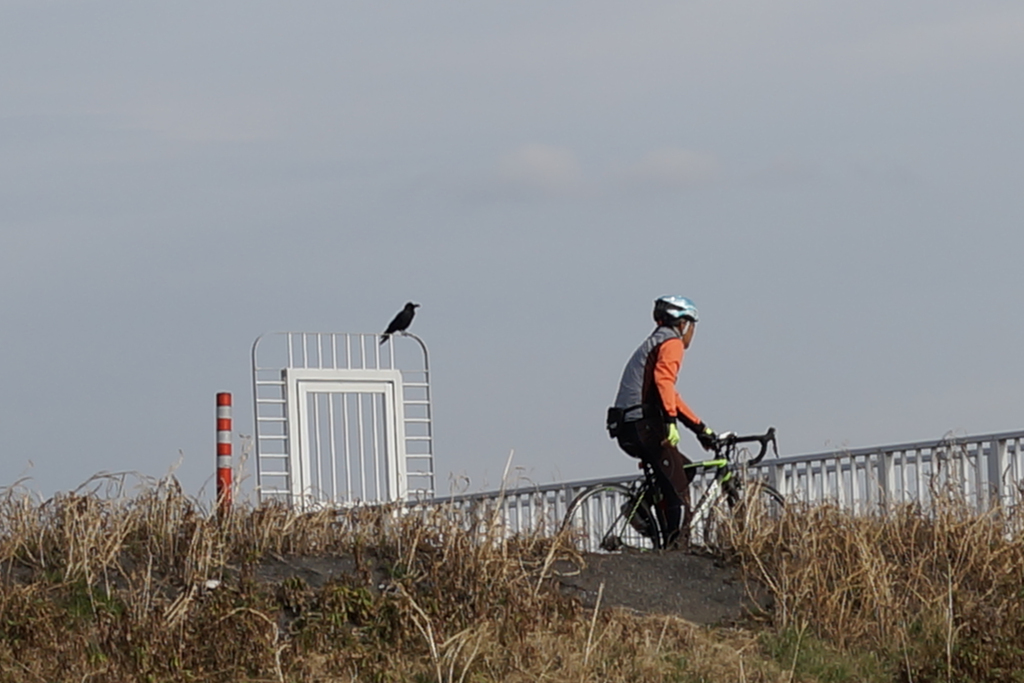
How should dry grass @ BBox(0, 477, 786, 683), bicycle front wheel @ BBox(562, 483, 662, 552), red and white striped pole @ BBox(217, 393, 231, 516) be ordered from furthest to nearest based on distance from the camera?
red and white striped pole @ BBox(217, 393, 231, 516) → bicycle front wheel @ BBox(562, 483, 662, 552) → dry grass @ BBox(0, 477, 786, 683)

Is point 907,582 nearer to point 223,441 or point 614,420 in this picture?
point 614,420

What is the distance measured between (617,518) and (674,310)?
1.49 metres

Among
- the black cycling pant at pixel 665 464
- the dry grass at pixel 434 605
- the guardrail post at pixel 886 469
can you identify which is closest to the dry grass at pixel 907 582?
the dry grass at pixel 434 605

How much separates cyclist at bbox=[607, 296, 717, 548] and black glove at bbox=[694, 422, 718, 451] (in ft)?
0.16

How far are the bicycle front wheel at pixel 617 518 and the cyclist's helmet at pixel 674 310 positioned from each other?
122cm

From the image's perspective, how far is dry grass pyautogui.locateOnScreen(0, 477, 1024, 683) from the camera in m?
9.34

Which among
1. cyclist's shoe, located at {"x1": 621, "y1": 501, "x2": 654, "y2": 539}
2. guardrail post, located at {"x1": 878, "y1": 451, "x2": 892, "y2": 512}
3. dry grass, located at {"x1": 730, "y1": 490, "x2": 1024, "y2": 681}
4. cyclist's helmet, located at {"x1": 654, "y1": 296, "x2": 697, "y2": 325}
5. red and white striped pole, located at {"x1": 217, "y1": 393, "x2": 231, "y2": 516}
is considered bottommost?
dry grass, located at {"x1": 730, "y1": 490, "x2": 1024, "y2": 681}

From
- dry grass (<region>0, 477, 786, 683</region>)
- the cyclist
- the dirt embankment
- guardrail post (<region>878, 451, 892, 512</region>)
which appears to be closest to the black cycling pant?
the cyclist

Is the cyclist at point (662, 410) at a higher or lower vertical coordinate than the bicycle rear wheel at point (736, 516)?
higher

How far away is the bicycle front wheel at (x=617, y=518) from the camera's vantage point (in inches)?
469

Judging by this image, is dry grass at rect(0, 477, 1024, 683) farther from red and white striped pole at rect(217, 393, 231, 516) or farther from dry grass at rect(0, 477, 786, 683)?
red and white striped pole at rect(217, 393, 231, 516)

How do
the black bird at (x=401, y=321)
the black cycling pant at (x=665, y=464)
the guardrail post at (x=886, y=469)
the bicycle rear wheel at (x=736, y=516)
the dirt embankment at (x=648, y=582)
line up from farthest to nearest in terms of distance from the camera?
the black bird at (x=401, y=321) → the guardrail post at (x=886, y=469) → the black cycling pant at (x=665, y=464) → the bicycle rear wheel at (x=736, y=516) → the dirt embankment at (x=648, y=582)

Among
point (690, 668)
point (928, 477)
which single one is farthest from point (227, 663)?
point (928, 477)

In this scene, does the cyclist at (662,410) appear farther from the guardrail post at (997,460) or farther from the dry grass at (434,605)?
the guardrail post at (997,460)
